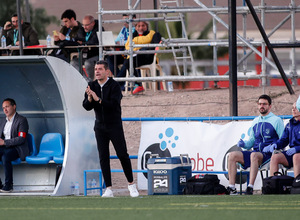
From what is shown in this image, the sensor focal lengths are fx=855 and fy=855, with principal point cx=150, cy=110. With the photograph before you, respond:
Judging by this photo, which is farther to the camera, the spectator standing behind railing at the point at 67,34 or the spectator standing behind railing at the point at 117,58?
the spectator standing behind railing at the point at 117,58

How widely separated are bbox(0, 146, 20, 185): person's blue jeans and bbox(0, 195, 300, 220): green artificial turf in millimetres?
2629

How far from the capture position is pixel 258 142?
41.1ft

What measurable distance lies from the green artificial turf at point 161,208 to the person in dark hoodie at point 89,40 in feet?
25.4

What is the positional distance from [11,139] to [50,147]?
725 mm

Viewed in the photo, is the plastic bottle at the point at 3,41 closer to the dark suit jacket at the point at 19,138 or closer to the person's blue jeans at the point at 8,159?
the dark suit jacket at the point at 19,138

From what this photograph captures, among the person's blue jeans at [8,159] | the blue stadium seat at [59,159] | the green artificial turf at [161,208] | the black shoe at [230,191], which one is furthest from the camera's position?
the person's blue jeans at [8,159]

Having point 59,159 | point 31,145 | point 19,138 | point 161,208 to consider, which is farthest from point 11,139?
point 161,208

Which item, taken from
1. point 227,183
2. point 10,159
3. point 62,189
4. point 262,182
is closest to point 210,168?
point 227,183

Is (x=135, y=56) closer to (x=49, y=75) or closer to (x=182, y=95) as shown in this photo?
(x=182, y=95)

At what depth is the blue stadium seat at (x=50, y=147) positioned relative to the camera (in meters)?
14.0

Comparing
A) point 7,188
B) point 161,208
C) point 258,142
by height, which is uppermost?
point 258,142

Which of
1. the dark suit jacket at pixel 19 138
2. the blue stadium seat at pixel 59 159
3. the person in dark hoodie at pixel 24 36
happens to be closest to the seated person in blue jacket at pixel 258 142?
the blue stadium seat at pixel 59 159

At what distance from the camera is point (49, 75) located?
14453 millimetres

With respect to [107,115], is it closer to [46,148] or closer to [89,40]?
[46,148]
